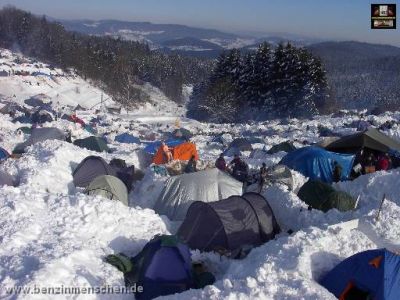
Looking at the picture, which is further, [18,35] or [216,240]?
[18,35]

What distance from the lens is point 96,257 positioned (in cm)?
869

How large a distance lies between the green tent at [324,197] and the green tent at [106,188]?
538 centimetres

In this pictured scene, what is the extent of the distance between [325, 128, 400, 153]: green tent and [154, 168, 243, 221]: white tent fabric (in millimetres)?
7483

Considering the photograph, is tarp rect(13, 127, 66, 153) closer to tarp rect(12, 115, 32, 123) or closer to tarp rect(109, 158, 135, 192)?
tarp rect(109, 158, 135, 192)

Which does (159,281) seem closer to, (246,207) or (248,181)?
(246,207)

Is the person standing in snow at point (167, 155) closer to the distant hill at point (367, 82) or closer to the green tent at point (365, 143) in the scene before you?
the green tent at point (365, 143)

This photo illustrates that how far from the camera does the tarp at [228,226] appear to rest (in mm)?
10188

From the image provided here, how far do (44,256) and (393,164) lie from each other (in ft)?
48.1

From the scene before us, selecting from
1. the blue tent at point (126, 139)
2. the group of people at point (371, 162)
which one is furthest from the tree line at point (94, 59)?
the group of people at point (371, 162)

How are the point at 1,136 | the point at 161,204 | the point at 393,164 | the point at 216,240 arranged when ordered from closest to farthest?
the point at 216,240, the point at 161,204, the point at 393,164, the point at 1,136

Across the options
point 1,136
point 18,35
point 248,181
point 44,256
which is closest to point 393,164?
point 248,181

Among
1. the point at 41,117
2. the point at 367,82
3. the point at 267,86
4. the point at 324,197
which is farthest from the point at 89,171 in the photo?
the point at 367,82

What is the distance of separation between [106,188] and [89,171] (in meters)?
2.03

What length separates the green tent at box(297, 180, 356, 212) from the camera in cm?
1232
